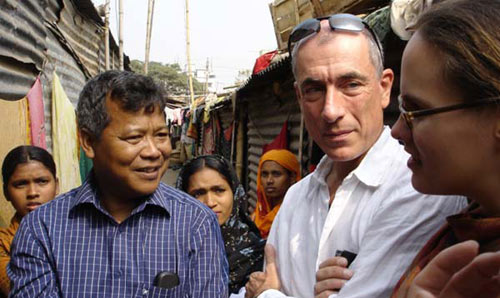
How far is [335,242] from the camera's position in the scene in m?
1.43

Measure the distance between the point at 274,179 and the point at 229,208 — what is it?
1.62 metres

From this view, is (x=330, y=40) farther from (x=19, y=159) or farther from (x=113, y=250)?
(x=19, y=159)

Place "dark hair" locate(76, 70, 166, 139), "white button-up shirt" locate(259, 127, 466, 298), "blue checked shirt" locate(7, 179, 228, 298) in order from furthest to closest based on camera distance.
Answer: "dark hair" locate(76, 70, 166, 139) < "blue checked shirt" locate(7, 179, 228, 298) < "white button-up shirt" locate(259, 127, 466, 298)

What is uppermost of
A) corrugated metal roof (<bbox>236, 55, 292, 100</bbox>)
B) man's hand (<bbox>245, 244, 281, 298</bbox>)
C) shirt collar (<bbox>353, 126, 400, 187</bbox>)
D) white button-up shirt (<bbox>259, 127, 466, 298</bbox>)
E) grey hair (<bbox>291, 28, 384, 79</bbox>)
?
corrugated metal roof (<bbox>236, 55, 292, 100</bbox>)

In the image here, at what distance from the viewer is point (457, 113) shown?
0.91 metres

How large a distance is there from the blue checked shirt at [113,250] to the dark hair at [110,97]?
276 millimetres

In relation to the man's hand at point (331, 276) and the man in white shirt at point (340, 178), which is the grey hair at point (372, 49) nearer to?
the man in white shirt at point (340, 178)

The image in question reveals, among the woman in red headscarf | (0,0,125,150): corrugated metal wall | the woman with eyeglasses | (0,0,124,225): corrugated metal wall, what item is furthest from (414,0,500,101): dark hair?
(0,0,125,150): corrugated metal wall

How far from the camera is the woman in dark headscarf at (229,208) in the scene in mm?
2713

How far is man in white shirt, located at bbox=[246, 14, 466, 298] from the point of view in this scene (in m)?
1.27

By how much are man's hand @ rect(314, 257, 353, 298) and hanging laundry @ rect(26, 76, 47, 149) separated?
12.9 ft

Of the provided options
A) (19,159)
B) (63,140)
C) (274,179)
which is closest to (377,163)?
(19,159)

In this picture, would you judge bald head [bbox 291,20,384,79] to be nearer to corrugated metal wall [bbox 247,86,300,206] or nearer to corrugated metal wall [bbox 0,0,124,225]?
corrugated metal wall [bbox 0,0,124,225]

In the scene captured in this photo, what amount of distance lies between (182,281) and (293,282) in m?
0.43
